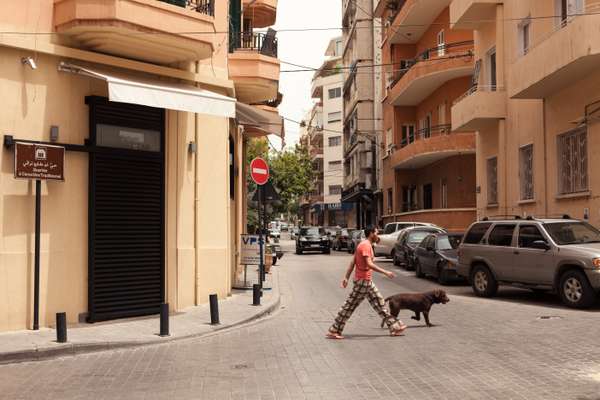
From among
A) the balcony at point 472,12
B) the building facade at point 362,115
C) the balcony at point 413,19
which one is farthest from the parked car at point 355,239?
the balcony at point 472,12

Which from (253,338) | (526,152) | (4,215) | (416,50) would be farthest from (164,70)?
(416,50)

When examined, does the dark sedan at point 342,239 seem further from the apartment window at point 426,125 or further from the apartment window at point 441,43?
the apartment window at point 441,43

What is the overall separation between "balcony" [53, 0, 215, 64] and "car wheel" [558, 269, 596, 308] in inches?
320

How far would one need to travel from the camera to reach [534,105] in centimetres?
2014

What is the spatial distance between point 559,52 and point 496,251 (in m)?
5.01

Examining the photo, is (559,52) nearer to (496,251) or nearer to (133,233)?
(496,251)

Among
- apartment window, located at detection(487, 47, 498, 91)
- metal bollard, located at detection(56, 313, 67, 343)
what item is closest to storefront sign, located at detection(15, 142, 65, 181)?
metal bollard, located at detection(56, 313, 67, 343)

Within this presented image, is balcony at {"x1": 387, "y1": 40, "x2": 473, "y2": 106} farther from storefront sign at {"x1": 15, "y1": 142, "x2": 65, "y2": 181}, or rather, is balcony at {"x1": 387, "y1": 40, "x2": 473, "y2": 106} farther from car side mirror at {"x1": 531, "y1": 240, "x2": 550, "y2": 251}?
storefront sign at {"x1": 15, "y1": 142, "x2": 65, "y2": 181}

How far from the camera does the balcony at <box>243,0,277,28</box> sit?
21.1 metres

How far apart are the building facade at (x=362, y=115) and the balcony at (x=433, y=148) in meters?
12.4

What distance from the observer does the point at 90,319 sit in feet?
37.8

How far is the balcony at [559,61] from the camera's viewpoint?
48.3 feet

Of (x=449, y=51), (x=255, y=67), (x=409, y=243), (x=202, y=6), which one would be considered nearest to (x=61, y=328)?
(x=202, y=6)

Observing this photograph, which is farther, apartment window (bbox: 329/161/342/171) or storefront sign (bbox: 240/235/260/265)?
apartment window (bbox: 329/161/342/171)
